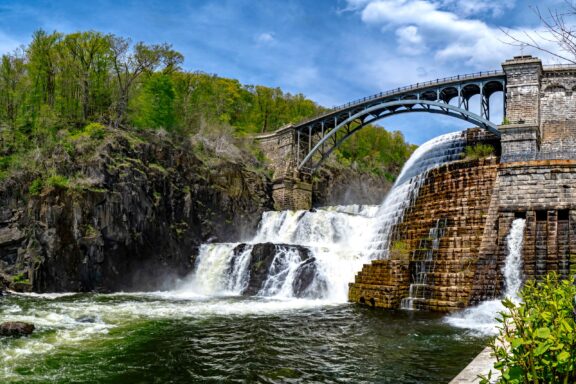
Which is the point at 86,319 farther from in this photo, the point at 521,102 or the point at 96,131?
the point at 521,102

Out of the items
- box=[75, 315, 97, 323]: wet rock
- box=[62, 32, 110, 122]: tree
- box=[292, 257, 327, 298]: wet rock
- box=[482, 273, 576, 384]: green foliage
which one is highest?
box=[62, 32, 110, 122]: tree

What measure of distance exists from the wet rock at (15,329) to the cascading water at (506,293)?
13.2 meters

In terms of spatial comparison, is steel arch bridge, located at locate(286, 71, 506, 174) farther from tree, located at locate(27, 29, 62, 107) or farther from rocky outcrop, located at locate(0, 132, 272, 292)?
tree, located at locate(27, 29, 62, 107)

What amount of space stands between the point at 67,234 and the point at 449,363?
21193 mm

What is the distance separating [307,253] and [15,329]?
48.5ft

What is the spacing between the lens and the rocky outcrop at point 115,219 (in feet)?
82.0

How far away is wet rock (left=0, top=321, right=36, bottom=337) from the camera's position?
13.6 meters

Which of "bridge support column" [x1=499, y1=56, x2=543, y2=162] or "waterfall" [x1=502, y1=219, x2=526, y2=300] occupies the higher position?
"bridge support column" [x1=499, y1=56, x2=543, y2=162]

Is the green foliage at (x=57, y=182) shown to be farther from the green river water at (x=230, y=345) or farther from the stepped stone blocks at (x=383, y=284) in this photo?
the stepped stone blocks at (x=383, y=284)

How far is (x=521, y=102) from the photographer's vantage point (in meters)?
29.3

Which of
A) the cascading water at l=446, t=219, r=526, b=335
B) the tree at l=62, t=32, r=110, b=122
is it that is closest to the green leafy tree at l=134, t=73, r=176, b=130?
the tree at l=62, t=32, r=110, b=122

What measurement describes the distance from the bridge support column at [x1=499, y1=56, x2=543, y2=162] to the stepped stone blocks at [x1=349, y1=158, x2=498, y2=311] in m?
5.19

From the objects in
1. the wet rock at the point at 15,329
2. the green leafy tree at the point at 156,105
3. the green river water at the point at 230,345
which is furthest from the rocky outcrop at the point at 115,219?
the wet rock at the point at 15,329

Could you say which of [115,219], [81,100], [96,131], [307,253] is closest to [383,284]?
[307,253]
